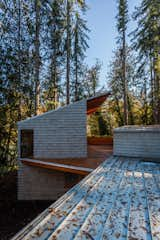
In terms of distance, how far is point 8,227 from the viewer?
532cm

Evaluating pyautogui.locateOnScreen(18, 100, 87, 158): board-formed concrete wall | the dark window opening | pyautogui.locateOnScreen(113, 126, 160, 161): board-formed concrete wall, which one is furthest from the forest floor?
pyautogui.locateOnScreen(113, 126, 160, 161): board-formed concrete wall

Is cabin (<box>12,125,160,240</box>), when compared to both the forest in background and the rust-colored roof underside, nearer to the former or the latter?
the rust-colored roof underside

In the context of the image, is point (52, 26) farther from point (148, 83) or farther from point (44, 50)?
point (148, 83)

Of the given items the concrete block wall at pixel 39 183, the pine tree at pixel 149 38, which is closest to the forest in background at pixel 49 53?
the pine tree at pixel 149 38

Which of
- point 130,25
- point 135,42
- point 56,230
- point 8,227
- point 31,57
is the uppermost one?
point 130,25

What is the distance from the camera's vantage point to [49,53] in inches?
426

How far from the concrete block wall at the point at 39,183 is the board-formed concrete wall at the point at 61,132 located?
0.76 m

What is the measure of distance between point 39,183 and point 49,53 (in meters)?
8.55

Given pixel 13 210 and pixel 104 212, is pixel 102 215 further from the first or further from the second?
pixel 13 210

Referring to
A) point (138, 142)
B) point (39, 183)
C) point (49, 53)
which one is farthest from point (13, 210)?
point (49, 53)

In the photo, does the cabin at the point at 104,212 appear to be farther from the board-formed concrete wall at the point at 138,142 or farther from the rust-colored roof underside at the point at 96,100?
the rust-colored roof underside at the point at 96,100

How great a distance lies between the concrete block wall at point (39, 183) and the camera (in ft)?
21.6

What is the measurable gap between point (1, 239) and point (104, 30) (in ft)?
41.5

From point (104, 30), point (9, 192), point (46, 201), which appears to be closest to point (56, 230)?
point (46, 201)
